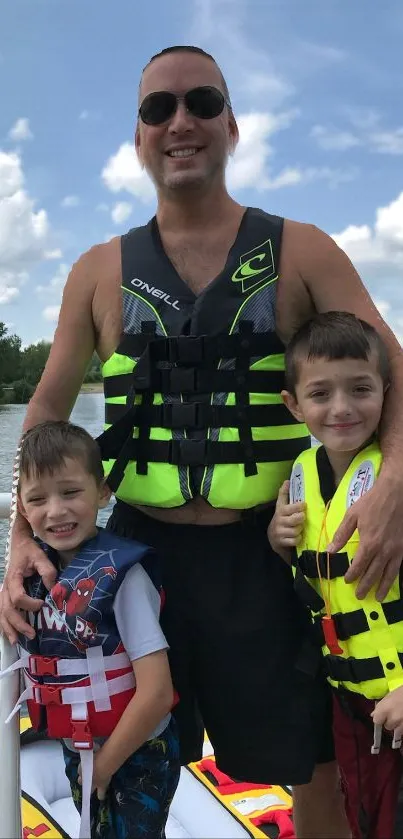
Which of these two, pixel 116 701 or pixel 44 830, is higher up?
pixel 116 701

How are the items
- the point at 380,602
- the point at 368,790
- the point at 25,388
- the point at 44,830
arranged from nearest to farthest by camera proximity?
the point at 380,602 < the point at 368,790 < the point at 44,830 < the point at 25,388

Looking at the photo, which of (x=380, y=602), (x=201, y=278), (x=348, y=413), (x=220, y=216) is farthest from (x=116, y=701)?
(x=220, y=216)

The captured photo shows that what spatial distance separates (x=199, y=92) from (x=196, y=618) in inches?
60.0

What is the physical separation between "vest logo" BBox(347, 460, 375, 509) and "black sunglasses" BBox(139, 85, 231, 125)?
1.10 meters

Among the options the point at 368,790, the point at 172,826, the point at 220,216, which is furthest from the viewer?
the point at 172,826

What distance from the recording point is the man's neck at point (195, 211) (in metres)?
2.18

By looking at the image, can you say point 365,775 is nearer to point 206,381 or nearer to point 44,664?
point 44,664

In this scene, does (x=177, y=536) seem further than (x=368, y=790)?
Yes

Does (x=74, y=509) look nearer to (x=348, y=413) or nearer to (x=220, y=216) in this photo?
(x=348, y=413)

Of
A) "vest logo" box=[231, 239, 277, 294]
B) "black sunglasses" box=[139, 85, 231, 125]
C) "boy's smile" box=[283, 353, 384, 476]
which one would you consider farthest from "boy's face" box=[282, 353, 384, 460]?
"black sunglasses" box=[139, 85, 231, 125]

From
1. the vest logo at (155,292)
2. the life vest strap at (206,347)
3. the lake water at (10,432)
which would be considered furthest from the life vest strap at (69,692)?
the lake water at (10,432)

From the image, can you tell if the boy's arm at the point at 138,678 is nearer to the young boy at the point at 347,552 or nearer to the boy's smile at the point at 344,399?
the young boy at the point at 347,552

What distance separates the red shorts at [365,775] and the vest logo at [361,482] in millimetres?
528

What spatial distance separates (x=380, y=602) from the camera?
1.77 m
